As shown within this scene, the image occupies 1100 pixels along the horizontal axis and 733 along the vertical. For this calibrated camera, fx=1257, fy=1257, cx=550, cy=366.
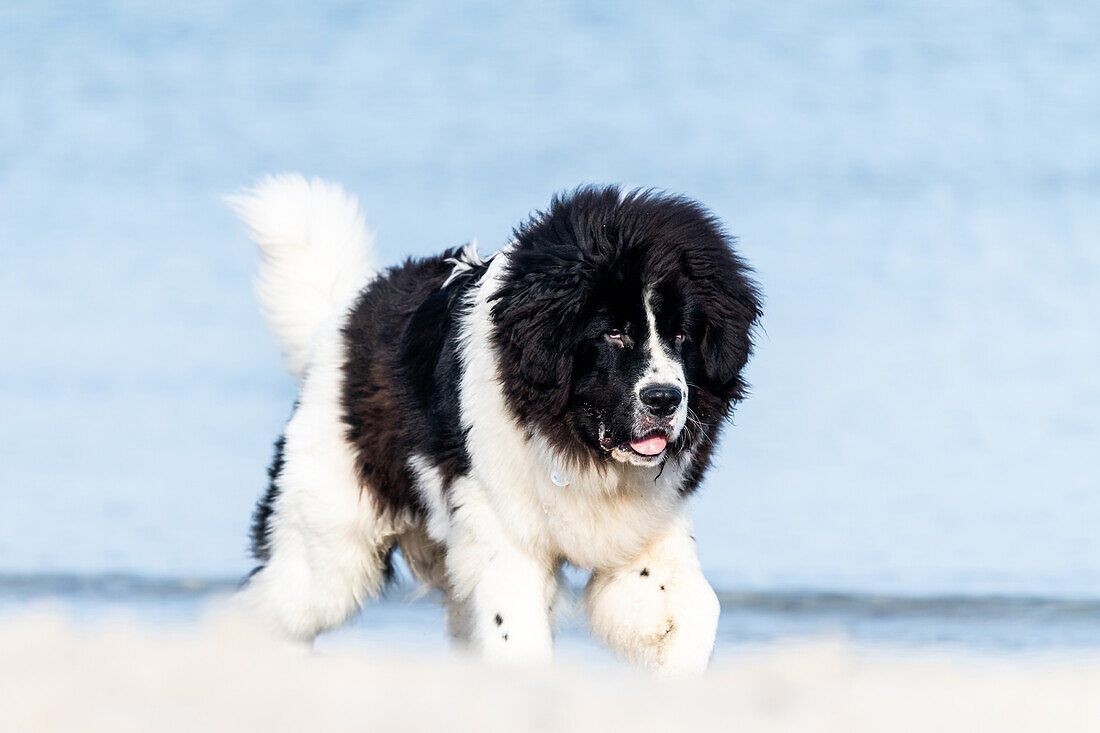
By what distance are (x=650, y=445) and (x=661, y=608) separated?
2.16 feet

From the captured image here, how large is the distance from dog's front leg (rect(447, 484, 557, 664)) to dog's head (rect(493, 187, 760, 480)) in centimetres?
42

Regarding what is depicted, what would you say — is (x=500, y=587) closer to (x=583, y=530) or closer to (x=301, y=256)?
(x=583, y=530)

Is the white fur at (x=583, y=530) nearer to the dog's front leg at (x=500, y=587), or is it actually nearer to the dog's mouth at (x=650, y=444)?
the dog's front leg at (x=500, y=587)

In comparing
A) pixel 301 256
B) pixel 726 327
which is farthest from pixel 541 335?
pixel 301 256

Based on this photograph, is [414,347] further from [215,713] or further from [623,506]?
[215,713]

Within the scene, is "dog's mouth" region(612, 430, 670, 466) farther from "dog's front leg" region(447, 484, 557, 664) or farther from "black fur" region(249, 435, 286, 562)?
"black fur" region(249, 435, 286, 562)

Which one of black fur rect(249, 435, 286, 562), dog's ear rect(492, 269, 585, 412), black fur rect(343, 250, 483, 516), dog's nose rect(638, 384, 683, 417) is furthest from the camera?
black fur rect(249, 435, 286, 562)

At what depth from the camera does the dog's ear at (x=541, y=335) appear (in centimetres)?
450

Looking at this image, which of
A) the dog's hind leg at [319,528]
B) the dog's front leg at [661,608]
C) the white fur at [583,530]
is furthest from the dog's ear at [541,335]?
the dog's hind leg at [319,528]

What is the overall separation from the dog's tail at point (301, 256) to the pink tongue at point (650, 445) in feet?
7.17

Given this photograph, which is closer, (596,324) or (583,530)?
(596,324)

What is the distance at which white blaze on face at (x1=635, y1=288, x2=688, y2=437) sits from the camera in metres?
4.30

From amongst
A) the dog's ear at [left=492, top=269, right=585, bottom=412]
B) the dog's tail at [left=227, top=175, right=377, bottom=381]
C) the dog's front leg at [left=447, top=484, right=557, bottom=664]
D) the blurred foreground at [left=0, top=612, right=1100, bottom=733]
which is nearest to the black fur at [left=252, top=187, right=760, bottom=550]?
the dog's ear at [left=492, top=269, right=585, bottom=412]

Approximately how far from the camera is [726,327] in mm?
4672
